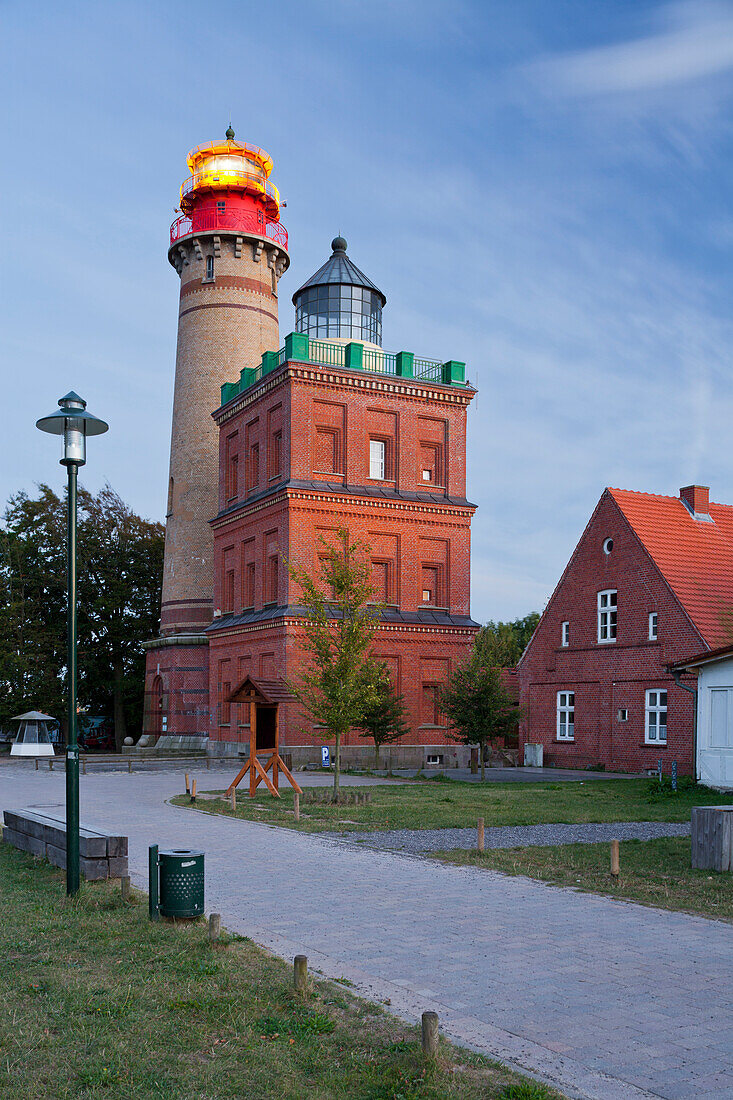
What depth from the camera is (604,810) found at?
20.7 m

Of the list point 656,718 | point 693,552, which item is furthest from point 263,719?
point 693,552

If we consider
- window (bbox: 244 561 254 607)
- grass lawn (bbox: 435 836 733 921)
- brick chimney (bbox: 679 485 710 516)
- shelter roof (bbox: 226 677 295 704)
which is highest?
brick chimney (bbox: 679 485 710 516)

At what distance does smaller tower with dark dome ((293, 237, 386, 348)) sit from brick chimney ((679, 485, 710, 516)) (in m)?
15.8

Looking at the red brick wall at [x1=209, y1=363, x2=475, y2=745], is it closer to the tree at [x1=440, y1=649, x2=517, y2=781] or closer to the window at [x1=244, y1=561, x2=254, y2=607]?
the window at [x1=244, y1=561, x2=254, y2=607]

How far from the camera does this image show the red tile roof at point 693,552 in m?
32.8

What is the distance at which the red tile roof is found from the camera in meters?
32.8

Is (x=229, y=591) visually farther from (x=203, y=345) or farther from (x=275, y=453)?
(x=203, y=345)

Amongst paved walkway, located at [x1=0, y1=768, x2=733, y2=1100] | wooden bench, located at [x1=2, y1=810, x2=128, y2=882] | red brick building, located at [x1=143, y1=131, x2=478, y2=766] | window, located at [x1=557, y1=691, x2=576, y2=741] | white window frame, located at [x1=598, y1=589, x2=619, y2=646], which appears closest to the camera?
paved walkway, located at [x1=0, y1=768, x2=733, y2=1100]

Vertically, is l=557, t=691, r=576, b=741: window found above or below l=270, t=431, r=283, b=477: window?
below

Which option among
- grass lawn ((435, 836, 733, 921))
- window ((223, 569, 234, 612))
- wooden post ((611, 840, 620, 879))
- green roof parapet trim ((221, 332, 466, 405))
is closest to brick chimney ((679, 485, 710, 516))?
green roof parapet trim ((221, 332, 466, 405))

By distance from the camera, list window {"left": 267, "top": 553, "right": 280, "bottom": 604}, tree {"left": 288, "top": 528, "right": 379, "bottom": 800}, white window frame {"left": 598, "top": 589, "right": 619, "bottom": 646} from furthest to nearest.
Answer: window {"left": 267, "top": 553, "right": 280, "bottom": 604}
white window frame {"left": 598, "top": 589, "right": 619, "bottom": 646}
tree {"left": 288, "top": 528, "right": 379, "bottom": 800}

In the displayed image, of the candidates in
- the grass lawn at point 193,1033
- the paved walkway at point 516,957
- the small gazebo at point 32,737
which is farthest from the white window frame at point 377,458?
the grass lawn at point 193,1033

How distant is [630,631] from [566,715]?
16.1 feet

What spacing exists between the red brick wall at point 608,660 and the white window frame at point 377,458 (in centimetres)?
893
